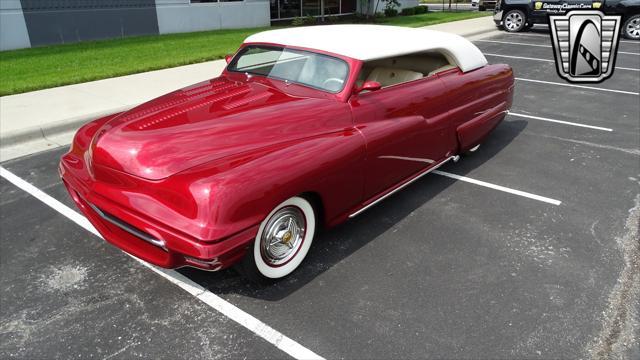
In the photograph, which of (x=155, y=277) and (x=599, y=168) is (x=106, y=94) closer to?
(x=155, y=277)

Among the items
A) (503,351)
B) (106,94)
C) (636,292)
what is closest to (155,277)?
(503,351)

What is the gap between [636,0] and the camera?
1423 centimetres

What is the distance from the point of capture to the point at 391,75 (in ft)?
15.5

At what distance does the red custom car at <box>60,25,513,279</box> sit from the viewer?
2.62 m

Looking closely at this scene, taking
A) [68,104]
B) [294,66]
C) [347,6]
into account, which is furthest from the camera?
[347,6]

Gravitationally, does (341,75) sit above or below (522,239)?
above

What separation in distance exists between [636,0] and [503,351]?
639 inches

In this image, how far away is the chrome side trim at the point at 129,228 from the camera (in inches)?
103

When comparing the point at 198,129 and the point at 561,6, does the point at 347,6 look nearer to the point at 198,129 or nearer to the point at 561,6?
the point at 561,6

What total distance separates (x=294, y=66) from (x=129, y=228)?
1.94 metres

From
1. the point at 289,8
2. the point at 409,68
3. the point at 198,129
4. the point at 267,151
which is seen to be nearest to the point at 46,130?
the point at 198,129

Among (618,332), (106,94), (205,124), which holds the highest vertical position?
(205,124)

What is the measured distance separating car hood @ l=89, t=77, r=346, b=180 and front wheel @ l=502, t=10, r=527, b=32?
15401 mm

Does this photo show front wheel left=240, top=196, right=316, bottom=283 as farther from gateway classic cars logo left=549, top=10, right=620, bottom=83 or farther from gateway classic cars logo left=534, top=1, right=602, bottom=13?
gateway classic cars logo left=534, top=1, right=602, bottom=13
